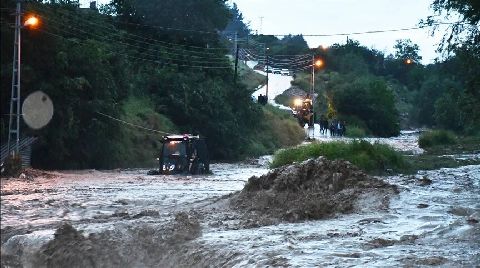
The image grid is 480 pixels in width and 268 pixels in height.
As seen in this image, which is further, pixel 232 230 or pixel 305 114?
pixel 305 114

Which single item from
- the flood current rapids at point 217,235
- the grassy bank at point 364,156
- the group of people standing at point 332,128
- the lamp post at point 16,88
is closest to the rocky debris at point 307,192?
the flood current rapids at point 217,235

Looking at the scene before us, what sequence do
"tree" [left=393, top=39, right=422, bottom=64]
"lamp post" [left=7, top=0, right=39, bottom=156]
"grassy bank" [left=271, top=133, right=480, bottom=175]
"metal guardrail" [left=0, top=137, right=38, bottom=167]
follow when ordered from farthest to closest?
"tree" [left=393, top=39, right=422, bottom=64] → "grassy bank" [left=271, top=133, right=480, bottom=175] → "metal guardrail" [left=0, top=137, right=38, bottom=167] → "lamp post" [left=7, top=0, right=39, bottom=156]

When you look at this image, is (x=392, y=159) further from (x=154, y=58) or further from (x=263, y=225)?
(x=154, y=58)

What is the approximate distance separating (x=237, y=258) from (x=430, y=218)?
5.81 meters

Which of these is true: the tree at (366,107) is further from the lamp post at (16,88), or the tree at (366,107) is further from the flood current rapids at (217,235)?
the flood current rapids at (217,235)

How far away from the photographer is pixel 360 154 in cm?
3041

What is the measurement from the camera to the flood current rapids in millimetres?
10781

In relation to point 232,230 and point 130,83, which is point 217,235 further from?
point 130,83

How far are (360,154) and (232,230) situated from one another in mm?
17684

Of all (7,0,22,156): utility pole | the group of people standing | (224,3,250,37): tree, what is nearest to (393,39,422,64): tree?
(224,3,250,37): tree

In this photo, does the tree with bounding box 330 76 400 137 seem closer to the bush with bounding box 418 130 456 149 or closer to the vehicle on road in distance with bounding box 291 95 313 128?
the vehicle on road in distance with bounding box 291 95 313 128

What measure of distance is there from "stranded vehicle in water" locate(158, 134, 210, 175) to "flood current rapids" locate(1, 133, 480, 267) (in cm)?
1090

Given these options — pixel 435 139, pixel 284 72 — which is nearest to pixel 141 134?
A: pixel 435 139

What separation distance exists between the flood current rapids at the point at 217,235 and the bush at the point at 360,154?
10024 mm
